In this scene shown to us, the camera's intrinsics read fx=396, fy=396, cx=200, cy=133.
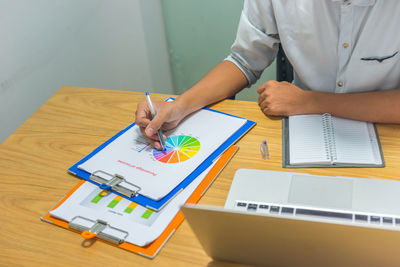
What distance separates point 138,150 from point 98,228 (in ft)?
0.87

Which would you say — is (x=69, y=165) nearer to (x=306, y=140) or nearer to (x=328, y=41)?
(x=306, y=140)

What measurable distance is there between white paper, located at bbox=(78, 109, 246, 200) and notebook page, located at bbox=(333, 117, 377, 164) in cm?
25

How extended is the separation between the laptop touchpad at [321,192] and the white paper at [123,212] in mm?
214

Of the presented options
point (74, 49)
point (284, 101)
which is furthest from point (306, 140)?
point (74, 49)

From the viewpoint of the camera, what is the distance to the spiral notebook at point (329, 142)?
890 millimetres

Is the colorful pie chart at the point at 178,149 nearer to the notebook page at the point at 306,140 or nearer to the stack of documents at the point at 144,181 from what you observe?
the stack of documents at the point at 144,181

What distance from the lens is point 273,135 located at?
3.36ft

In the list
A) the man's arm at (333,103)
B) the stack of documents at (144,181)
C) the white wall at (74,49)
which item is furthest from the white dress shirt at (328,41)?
the white wall at (74,49)

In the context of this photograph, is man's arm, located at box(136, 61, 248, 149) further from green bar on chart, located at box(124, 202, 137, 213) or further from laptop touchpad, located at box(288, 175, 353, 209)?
laptop touchpad, located at box(288, 175, 353, 209)

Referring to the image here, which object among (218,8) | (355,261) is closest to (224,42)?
(218,8)

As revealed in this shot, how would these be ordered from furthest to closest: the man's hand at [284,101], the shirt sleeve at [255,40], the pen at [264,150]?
the shirt sleeve at [255,40] < the man's hand at [284,101] < the pen at [264,150]

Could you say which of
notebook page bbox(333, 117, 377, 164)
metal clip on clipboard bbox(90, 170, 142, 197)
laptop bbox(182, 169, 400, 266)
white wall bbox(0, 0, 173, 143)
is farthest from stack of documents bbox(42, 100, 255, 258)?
white wall bbox(0, 0, 173, 143)

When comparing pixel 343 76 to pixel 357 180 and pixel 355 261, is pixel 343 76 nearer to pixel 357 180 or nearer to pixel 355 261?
pixel 357 180

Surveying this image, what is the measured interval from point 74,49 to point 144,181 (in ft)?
3.95
